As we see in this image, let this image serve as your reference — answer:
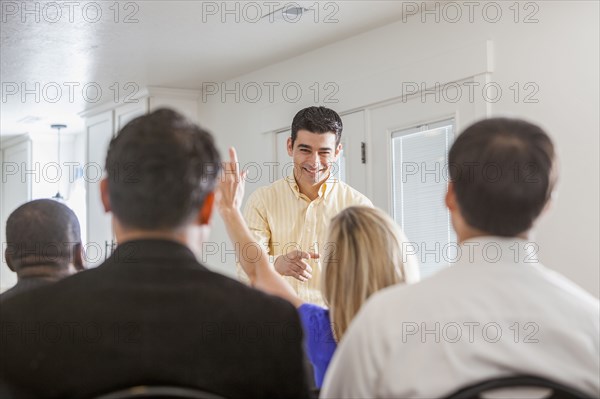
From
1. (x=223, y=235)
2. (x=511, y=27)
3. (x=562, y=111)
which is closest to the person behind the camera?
(x=562, y=111)

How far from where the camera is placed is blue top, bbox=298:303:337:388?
1.71 metres

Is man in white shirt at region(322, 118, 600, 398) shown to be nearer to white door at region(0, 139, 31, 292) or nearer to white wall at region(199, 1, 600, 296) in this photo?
white wall at region(199, 1, 600, 296)

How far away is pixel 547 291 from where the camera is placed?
4.05 ft

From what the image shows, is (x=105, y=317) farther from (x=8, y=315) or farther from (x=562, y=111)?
(x=562, y=111)

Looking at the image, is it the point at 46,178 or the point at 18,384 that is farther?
the point at 46,178

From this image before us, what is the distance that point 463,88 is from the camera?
421cm

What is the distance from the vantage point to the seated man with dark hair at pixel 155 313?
1.07 metres

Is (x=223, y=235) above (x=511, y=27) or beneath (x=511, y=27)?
beneath

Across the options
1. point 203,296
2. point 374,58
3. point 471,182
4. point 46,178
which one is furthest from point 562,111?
point 46,178

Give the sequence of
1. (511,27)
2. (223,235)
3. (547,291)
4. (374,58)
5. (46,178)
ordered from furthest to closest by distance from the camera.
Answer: (46,178) → (223,235) → (374,58) → (511,27) → (547,291)

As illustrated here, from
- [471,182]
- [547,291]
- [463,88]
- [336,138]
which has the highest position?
[463,88]

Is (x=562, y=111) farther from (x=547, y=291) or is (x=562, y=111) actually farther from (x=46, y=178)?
(x=46, y=178)

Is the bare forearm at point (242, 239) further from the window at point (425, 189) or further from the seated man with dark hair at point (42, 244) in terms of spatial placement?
the window at point (425, 189)

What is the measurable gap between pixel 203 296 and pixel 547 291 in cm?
52
